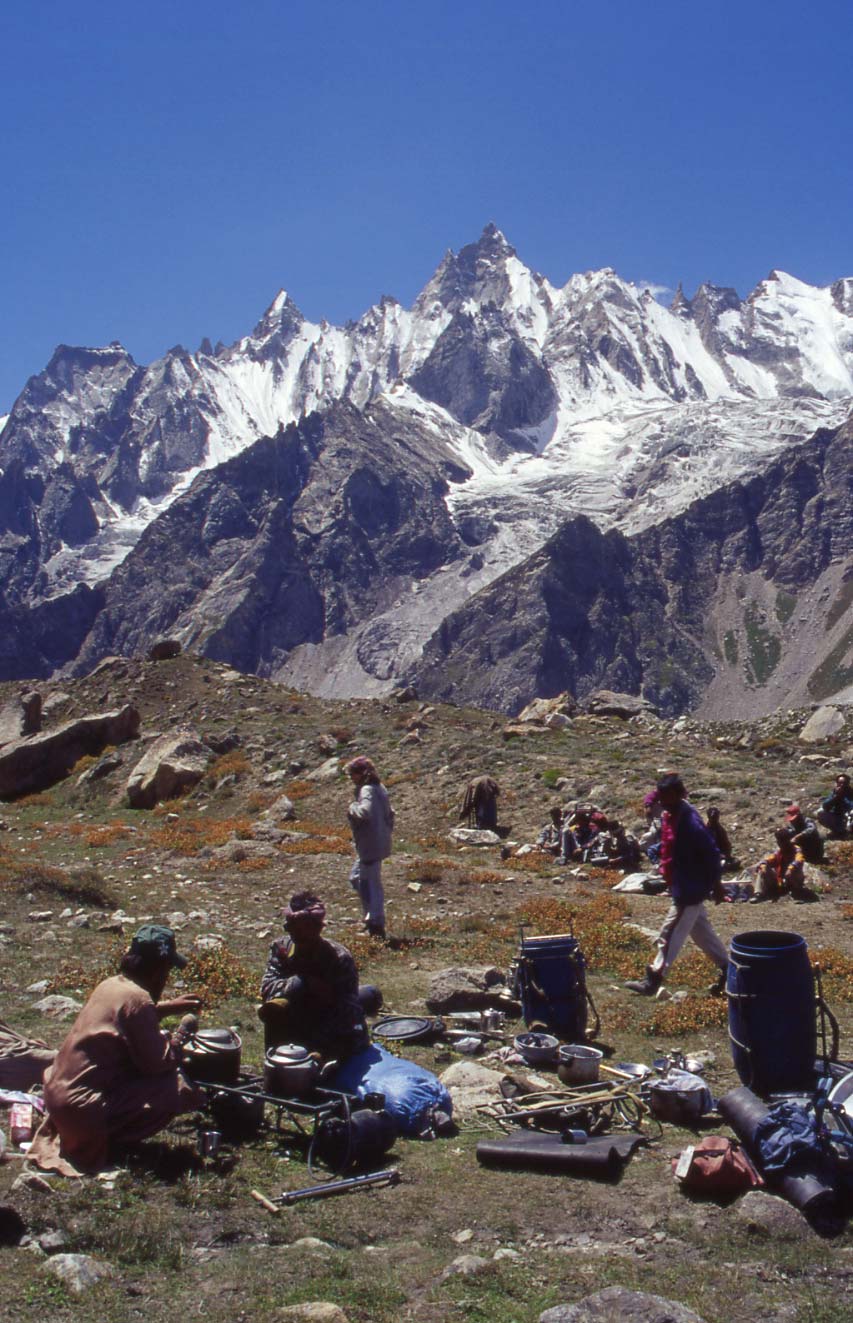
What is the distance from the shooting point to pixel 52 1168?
7.35 metres

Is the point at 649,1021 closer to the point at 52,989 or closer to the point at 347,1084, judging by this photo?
the point at 347,1084

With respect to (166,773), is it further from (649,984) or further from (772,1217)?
(772,1217)

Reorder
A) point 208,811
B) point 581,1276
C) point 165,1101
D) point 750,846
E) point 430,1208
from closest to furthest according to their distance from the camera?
1. point 581,1276
2. point 430,1208
3. point 165,1101
4. point 750,846
5. point 208,811

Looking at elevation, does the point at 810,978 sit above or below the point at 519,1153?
above

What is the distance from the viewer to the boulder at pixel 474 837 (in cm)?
2666

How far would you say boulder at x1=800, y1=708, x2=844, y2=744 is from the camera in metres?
44.0

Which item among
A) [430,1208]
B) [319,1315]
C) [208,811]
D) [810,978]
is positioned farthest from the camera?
[208,811]

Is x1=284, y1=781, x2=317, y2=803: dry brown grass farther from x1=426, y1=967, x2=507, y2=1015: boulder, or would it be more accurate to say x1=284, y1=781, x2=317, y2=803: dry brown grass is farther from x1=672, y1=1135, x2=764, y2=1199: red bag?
x1=672, y1=1135, x2=764, y2=1199: red bag

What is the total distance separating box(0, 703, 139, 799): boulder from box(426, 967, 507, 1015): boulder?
97.1 feet

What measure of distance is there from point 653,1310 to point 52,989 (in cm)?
849

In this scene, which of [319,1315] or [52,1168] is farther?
[52,1168]

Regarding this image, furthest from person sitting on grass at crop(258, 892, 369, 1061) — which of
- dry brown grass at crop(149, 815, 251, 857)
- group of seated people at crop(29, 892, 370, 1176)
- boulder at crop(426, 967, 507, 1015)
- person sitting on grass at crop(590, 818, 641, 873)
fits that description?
dry brown grass at crop(149, 815, 251, 857)

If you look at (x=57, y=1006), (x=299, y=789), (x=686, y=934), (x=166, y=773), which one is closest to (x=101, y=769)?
(x=166, y=773)

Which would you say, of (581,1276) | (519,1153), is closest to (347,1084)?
(519,1153)
